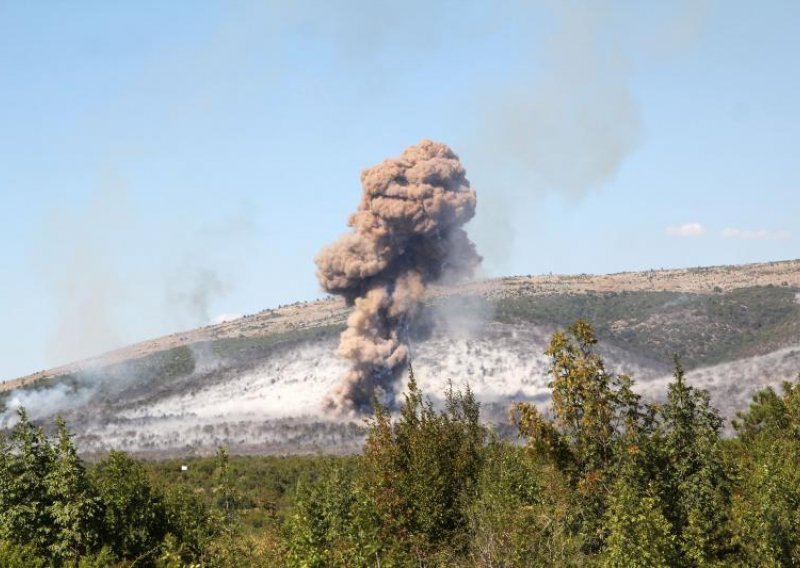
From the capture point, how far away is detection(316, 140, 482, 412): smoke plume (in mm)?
92688

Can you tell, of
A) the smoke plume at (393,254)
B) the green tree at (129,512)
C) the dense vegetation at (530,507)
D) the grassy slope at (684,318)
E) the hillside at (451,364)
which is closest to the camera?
the dense vegetation at (530,507)

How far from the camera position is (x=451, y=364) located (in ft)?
381

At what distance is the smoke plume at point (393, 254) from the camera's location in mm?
92688

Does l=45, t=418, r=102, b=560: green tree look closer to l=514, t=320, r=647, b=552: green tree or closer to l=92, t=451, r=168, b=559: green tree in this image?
l=92, t=451, r=168, b=559: green tree

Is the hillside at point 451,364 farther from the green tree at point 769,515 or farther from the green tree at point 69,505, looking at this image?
the green tree at point 69,505

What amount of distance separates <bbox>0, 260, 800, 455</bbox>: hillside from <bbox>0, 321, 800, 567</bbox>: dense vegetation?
2163 inches

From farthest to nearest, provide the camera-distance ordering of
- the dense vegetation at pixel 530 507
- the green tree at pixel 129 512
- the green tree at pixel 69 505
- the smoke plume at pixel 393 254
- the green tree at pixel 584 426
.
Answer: the smoke plume at pixel 393 254 → the green tree at pixel 129 512 → the green tree at pixel 69 505 → the green tree at pixel 584 426 → the dense vegetation at pixel 530 507

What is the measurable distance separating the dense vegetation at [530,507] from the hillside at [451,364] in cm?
5494

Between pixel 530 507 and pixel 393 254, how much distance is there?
66.1 m

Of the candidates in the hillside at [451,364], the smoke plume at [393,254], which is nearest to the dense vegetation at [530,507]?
the hillside at [451,364]

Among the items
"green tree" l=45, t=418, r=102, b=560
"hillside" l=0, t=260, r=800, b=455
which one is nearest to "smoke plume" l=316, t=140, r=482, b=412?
"hillside" l=0, t=260, r=800, b=455

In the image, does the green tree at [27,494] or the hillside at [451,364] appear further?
the hillside at [451,364]

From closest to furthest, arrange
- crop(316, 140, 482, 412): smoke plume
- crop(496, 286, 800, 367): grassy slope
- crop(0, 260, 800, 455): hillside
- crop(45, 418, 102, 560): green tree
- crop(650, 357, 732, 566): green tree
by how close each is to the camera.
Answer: crop(650, 357, 732, 566): green tree, crop(45, 418, 102, 560): green tree, crop(316, 140, 482, 412): smoke plume, crop(0, 260, 800, 455): hillside, crop(496, 286, 800, 367): grassy slope

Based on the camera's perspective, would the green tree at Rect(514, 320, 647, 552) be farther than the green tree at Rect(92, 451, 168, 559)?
No
